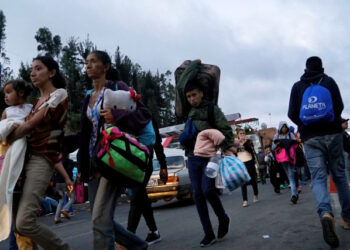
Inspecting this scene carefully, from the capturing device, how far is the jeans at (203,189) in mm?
4668

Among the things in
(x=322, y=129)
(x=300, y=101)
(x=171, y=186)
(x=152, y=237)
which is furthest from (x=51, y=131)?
(x=171, y=186)

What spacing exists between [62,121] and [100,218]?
1039 mm

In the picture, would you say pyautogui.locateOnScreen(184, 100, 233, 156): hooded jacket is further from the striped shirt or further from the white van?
the white van

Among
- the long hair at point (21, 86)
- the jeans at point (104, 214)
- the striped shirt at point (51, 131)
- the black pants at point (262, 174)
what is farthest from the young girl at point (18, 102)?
the black pants at point (262, 174)

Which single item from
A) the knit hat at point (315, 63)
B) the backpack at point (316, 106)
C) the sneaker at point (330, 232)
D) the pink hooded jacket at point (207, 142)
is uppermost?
the knit hat at point (315, 63)

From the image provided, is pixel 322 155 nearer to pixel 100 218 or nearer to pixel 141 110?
pixel 141 110

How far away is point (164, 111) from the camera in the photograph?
70.3m

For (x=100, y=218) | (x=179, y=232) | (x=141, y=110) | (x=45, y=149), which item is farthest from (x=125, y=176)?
(x=179, y=232)

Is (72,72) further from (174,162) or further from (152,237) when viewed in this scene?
(152,237)

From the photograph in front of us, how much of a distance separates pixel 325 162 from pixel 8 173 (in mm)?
3203

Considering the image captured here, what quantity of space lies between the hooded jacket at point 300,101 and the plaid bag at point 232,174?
81 cm

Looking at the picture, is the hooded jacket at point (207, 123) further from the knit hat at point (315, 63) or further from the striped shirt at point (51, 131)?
the striped shirt at point (51, 131)

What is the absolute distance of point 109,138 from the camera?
9.57 ft

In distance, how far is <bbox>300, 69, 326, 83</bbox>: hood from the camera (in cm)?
435
